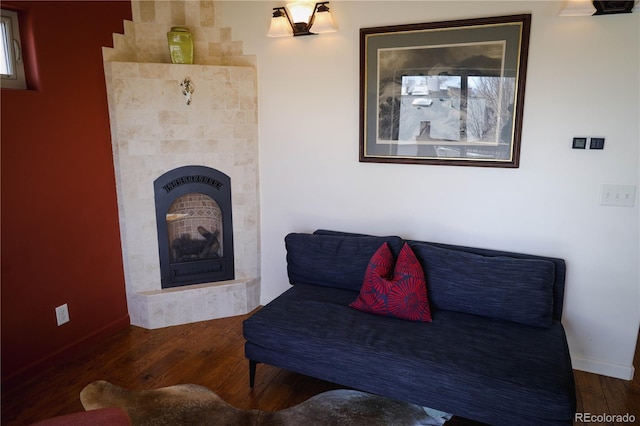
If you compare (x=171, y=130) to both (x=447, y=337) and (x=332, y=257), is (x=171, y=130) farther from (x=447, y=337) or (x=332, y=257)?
(x=447, y=337)

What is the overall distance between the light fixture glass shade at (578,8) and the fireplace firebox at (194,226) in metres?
2.36

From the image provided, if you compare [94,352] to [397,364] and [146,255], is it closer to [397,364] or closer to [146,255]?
[146,255]

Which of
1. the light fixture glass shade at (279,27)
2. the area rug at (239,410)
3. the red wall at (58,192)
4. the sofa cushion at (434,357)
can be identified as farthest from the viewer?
the light fixture glass shade at (279,27)

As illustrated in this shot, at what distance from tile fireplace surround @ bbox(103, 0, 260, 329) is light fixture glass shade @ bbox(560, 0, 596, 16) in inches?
78.2

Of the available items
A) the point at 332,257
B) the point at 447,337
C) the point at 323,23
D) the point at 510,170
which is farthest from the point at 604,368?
the point at 323,23

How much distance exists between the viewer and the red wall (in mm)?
2379

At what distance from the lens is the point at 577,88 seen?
236cm

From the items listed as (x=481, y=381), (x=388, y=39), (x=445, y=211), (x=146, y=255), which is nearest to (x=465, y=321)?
(x=481, y=381)

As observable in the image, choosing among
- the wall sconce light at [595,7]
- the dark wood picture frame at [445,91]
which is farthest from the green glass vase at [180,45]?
the wall sconce light at [595,7]

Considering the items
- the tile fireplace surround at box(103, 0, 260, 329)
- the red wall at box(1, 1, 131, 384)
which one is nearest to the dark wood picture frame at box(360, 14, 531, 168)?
the tile fireplace surround at box(103, 0, 260, 329)

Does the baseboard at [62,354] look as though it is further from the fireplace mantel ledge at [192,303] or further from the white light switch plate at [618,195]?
the white light switch plate at [618,195]

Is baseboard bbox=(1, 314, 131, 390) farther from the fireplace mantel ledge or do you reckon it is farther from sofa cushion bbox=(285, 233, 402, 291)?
sofa cushion bbox=(285, 233, 402, 291)

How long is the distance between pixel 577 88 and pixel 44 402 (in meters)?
3.37

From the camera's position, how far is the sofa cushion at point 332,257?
2.70 metres
